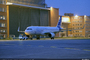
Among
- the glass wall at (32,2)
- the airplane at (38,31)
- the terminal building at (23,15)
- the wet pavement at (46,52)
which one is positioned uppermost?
the glass wall at (32,2)

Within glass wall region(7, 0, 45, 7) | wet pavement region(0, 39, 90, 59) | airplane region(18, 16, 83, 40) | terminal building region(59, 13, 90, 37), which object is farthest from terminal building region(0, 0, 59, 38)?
wet pavement region(0, 39, 90, 59)

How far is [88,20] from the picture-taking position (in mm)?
90188

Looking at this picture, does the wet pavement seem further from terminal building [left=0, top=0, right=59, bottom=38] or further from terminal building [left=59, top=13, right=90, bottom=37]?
terminal building [left=59, top=13, right=90, bottom=37]

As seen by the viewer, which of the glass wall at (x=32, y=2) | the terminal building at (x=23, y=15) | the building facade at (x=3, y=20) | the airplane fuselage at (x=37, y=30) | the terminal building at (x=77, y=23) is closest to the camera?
the airplane fuselage at (x=37, y=30)

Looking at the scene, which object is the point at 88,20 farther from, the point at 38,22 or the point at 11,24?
the point at 11,24

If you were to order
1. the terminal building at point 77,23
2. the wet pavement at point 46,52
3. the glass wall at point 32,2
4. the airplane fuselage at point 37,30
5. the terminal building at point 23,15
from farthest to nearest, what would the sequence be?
the terminal building at point 77,23 < the glass wall at point 32,2 < the terminal building at point 23,15 < the airplane fuselage at point 37,30 < the wet pavement at point 46,52

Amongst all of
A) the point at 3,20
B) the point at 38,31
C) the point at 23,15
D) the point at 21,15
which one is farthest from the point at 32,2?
the point at 38,31

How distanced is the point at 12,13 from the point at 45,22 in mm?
16806

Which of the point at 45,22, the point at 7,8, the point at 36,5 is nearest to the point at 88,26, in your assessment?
the point at 45,22

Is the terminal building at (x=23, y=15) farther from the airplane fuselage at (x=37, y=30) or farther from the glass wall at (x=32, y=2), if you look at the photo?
the airplane fuselage at (x=37, y=30)

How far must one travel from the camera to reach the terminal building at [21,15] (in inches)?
2430

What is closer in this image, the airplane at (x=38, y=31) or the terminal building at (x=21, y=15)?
the airplane at (x=38, y=31)

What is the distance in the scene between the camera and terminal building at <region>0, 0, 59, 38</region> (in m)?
61.7

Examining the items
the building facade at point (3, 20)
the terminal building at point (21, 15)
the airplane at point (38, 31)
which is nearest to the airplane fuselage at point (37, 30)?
the airplane at point (38, 31)
